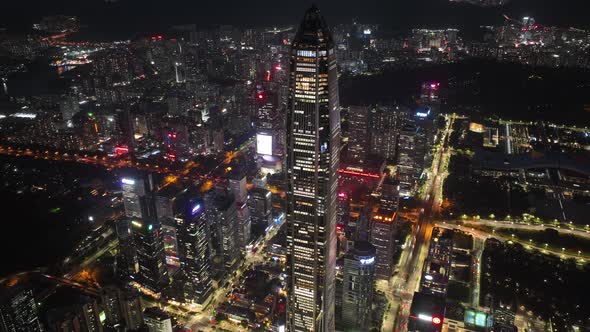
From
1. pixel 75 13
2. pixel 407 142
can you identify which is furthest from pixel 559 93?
pixel 75 13

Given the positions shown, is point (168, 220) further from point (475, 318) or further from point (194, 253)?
point (475, 318)

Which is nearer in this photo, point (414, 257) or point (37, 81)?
point (414, 257)

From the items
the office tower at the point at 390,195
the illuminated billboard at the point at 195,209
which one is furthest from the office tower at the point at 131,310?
the office tower at the point at 390,195

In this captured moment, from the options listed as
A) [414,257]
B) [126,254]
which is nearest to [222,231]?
[126,254]

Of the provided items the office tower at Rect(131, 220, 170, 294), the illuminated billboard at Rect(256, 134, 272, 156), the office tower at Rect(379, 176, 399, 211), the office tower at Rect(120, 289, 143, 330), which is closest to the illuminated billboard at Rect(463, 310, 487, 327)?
the office tower at Rect(379, 176, 399, 211)

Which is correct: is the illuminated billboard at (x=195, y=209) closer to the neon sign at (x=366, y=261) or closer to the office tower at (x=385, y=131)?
the neon sign at (x=366, y=261)

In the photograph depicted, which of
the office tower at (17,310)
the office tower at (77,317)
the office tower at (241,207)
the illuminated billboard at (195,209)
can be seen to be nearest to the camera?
the office tower at (17,310)
